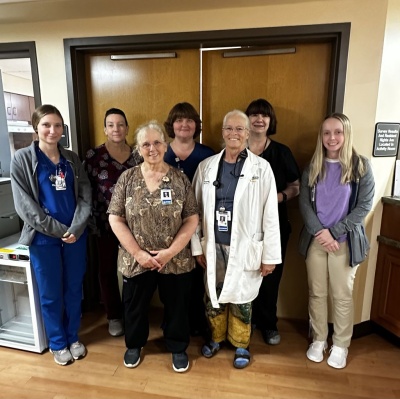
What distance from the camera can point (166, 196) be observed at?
162 cm

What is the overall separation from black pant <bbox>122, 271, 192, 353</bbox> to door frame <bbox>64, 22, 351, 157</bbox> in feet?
3.95

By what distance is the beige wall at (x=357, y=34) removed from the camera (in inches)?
73.6

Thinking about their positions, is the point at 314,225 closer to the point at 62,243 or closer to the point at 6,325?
the point at 62,243

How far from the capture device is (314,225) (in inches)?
71.6

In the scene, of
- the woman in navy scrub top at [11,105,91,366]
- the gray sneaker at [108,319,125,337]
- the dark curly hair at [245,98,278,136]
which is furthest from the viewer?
the gray sneaker at [108,319,125,337]

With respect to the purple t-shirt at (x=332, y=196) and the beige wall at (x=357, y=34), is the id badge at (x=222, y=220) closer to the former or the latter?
the purple t-shirt at (x=332, y=196)

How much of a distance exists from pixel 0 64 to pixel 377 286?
353 centimetres

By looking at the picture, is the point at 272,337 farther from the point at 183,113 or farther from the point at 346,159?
the point at 183,113

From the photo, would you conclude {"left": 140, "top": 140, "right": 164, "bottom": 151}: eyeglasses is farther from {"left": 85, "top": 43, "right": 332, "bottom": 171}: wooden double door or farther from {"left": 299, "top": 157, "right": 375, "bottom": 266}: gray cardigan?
{"left": 299, "top": 157, "right": 375, "bottom": 266}: gray cardigan

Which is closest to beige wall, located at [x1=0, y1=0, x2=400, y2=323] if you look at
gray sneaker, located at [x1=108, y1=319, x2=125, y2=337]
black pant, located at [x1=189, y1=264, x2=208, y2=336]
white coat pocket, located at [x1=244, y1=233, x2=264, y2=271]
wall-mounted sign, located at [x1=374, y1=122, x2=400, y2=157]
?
wall-mounted sign, located at [x1=374, y1=122, x2=400, y2=157]

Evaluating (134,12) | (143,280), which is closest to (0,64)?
(134,12)

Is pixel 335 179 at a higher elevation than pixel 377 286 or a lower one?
higher

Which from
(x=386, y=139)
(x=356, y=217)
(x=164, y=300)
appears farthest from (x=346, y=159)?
(x=164, y=300)

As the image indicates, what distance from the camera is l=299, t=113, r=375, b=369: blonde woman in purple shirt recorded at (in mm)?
1755
